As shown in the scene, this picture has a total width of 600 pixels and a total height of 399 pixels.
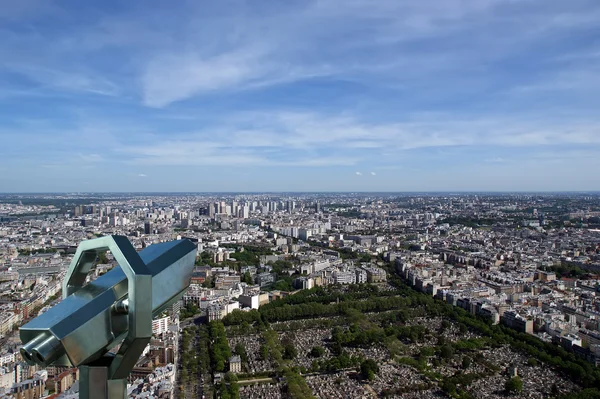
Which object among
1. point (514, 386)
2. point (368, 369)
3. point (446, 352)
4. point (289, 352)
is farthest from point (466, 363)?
point (289, 352)

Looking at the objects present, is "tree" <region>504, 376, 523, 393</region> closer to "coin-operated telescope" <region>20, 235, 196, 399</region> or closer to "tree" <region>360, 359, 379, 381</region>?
"tree" <region>360, 359, 379, 381</region>

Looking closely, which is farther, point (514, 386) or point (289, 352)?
point (289, 352)

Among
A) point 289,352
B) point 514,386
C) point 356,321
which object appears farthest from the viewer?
point 356,321

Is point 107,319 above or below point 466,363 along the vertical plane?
above

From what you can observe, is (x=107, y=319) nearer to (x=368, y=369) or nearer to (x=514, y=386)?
(x=368, y=369)

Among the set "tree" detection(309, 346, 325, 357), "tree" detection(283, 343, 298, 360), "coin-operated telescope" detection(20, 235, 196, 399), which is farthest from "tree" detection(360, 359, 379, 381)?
"coin-operated telescope" detection(20, 235, 196, 399)

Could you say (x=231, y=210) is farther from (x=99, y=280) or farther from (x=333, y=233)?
(x=99, y=280)

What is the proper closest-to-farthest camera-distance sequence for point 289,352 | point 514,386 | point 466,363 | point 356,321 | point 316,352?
point 514,386
point 466,363
point 289,352
point 316,352
point 356,321
